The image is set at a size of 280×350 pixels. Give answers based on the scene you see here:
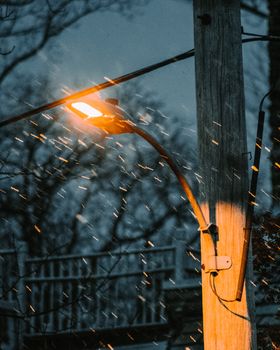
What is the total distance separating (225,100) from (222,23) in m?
0.52

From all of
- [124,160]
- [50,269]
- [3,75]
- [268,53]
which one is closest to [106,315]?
[50,269]

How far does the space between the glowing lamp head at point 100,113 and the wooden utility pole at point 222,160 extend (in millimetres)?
510

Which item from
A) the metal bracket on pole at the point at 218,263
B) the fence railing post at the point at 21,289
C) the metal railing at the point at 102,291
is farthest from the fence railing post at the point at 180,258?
the metal bracket on pole at the point at 218,263

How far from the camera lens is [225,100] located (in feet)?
15.2

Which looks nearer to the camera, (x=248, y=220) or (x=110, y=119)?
(x=248, y=220)

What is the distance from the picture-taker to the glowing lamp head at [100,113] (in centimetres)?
475

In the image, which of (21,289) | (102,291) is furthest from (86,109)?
(21,289)

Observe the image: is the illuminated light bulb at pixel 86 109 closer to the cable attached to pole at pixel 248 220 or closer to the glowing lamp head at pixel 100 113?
the glowing lamp head at pixel 100 113

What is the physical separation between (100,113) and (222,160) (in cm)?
85

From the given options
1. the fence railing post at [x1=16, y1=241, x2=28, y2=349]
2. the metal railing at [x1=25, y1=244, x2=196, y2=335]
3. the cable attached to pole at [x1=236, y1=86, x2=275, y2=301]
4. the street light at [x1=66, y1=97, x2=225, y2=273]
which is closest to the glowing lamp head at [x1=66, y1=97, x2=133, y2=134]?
the street light at [x1=66, y1=97, x2=225, y2=273]

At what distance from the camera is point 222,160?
457cm

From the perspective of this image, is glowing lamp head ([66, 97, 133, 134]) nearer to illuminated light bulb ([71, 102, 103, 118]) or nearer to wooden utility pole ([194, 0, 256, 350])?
illuminated light bulb ([71, 102, 103, 118])

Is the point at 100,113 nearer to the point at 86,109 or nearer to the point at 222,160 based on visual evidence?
the point at 86,109

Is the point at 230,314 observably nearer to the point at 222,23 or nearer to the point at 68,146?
the point at 222,23
